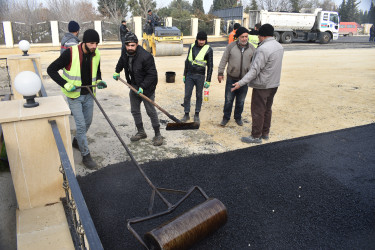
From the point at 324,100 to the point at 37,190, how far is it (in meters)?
7.46

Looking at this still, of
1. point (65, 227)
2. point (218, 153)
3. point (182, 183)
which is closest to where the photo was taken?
point (65, 227)

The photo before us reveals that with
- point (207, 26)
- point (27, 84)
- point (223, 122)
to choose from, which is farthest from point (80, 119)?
point (207, 26)

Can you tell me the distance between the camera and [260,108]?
5027 millimetres

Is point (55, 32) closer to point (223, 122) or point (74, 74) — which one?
point (223, 122)

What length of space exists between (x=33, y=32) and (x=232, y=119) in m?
20.8

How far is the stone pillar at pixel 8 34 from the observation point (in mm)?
20328

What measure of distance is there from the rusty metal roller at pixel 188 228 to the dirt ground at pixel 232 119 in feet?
6.34

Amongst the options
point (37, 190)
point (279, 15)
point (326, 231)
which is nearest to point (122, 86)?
point (37, 190)

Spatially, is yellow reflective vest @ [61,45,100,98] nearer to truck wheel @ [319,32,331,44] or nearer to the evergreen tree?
truck wheel @ [319,32,331,44]

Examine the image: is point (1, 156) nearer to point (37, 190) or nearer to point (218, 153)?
point (37, 190)

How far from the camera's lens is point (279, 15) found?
24.5 metres

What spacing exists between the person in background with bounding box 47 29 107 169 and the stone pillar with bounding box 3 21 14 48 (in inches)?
790

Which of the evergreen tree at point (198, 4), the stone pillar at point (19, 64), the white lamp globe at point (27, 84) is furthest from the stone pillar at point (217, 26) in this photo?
the white lamp globe at point (27, 84)

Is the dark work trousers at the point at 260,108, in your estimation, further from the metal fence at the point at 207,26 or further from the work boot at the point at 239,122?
the metal fence at the point at 207,26
